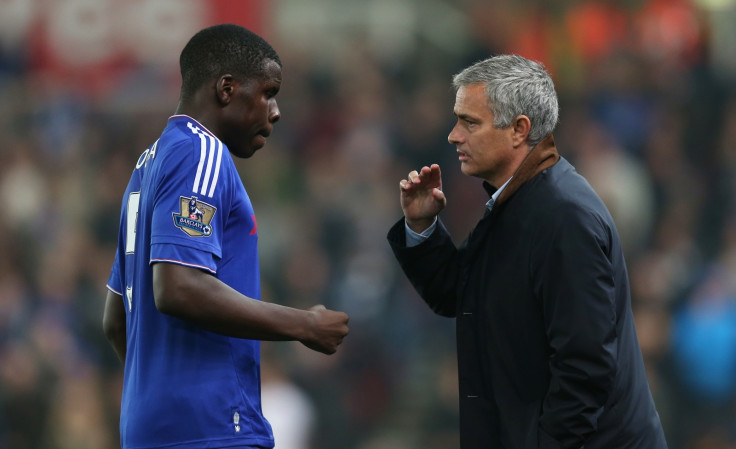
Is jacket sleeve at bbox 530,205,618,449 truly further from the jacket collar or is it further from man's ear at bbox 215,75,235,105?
man's ear at bbox 215,75,235,105

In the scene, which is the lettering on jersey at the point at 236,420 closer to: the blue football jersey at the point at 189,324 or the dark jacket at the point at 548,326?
the blue football jersey at the point at 189,324


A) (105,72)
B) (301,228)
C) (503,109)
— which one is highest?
(105,72)

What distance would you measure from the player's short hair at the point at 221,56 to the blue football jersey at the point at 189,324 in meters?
0.16

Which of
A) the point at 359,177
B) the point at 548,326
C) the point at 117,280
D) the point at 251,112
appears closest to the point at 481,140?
the point at 548,326

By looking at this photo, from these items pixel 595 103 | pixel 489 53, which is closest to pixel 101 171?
pixel 489 53

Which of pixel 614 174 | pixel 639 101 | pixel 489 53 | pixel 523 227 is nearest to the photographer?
pixel 523 227

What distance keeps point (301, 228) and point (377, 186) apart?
0.73 m

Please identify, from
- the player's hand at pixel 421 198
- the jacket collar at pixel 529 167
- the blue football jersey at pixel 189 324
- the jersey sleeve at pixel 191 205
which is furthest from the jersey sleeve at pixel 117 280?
the jacket collar at pixel 529 167

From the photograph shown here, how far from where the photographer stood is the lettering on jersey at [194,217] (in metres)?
2.76

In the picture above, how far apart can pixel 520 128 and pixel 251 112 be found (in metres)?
0.90

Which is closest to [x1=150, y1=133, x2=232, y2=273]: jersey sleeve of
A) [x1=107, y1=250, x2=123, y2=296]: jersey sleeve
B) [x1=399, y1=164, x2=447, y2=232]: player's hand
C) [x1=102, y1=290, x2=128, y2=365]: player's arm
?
[x1=107, y1=250, x2=123, y2=296]: jersey sleeve

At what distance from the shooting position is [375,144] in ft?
28.2

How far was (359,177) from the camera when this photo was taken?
842cm

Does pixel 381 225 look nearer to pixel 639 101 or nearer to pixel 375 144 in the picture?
pixel 375 144
